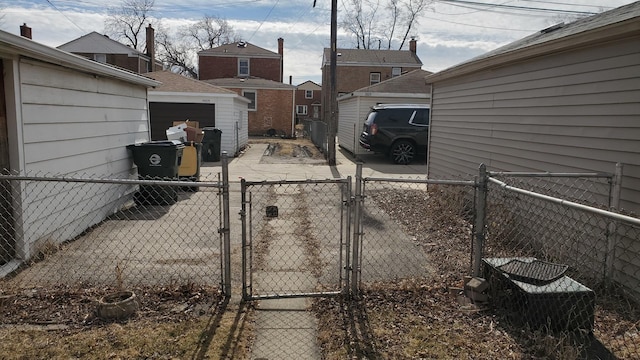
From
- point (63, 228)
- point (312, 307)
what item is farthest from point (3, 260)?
point (312, 307)

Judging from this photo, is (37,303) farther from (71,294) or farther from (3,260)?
(3,260)

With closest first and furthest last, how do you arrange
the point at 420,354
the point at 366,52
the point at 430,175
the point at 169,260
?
the point at 420,354 → the point at 169,260 → the point at 430,175 → the point at 366,52

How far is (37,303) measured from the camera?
13.2ft

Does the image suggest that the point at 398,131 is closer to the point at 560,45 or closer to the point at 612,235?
the point at 560,45

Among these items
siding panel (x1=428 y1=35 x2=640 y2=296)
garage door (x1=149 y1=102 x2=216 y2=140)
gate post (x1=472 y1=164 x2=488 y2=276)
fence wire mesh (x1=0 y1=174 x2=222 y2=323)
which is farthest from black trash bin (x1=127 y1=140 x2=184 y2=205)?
garage door (x1=149 y1=102 x2=216 y2=140)

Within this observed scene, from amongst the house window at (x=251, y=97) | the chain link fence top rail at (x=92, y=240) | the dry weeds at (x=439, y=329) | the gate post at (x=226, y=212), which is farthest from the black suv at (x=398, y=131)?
the house window at (x=251, y=97)

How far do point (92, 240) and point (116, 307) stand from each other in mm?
2969

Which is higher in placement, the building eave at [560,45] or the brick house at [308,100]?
the brick house at [308,100]

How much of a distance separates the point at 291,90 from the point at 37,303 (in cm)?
3004

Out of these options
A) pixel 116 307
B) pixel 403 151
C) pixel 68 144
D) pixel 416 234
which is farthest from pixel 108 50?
pixel 116 307

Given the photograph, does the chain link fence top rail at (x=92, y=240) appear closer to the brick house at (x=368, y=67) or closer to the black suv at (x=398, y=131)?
the black suv at (x=398, y=131)

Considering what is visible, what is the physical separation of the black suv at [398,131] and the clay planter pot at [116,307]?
1300 centimetres

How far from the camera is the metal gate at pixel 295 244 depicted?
14.2 feet

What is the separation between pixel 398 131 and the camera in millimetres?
16297
